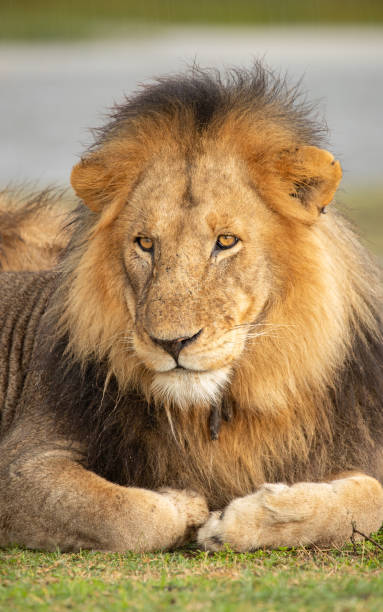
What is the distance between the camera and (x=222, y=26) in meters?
43.6

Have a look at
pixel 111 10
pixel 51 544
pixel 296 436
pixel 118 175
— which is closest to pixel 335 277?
pixel 296 436

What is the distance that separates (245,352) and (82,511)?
894 mm

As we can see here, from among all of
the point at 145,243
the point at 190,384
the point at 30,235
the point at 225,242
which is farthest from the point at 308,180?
the point at 30,235

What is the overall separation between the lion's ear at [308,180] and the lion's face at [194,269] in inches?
5.3

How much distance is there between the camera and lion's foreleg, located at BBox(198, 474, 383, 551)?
13.5 feet

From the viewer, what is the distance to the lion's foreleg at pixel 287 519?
4121 millimetres

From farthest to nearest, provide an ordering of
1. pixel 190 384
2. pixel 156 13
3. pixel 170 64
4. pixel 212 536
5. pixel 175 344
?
pixel 156 13 < pixel 170 64 < pixel 212 536 < pixel 190 384 < pixel 175 344

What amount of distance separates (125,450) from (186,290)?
91 centimetres

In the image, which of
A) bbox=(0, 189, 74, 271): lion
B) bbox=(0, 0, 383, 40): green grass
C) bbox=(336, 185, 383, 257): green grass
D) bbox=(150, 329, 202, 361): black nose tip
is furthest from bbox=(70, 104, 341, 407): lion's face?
bbox=(0, 0, 383, 40): green grass

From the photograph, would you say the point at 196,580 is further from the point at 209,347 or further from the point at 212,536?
the point at 209,347

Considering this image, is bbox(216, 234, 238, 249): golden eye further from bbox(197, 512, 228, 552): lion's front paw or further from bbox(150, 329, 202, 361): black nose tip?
bbox(197, 512, 228, 552): lion's front paw

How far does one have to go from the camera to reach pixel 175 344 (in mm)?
3814

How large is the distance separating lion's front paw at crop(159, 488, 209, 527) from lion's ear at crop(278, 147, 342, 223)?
1.21 m

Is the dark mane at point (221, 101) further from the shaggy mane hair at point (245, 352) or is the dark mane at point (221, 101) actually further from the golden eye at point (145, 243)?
the golden eye at point (145, 243)
